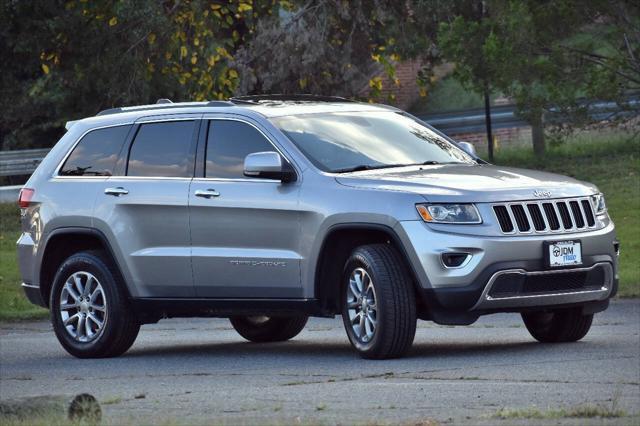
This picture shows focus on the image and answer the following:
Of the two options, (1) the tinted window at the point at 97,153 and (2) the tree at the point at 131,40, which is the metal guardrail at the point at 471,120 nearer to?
(2) the tree at the point at 131,40

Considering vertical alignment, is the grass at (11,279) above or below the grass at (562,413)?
below

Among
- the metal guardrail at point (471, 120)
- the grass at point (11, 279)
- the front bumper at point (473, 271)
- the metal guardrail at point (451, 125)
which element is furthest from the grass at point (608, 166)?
the front bumper at point (473, 271)

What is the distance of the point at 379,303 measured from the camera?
439 inches

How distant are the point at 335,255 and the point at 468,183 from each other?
1.10m

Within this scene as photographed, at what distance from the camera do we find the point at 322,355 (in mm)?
12305

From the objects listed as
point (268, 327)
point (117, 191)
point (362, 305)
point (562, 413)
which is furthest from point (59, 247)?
point (562, 413)

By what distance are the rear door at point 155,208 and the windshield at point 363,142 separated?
0.84 meters

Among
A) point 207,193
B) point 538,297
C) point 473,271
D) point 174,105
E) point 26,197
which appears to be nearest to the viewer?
point 473,271

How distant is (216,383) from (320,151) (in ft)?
6.83

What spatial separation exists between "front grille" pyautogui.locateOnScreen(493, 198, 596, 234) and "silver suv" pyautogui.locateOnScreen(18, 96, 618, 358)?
13 mm

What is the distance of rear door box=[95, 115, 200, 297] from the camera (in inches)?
488

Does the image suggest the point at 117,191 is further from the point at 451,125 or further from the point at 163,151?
the point at 451,125

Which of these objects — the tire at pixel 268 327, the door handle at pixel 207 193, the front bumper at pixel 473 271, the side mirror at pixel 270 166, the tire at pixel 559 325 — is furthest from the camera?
the tire at pixel 268 327

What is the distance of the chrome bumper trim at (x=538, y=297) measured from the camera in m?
11.1
